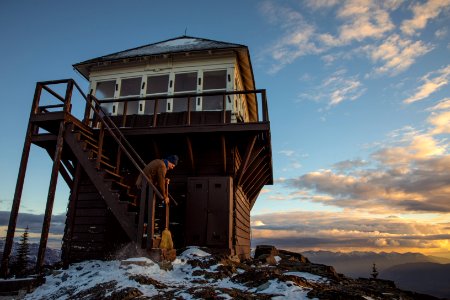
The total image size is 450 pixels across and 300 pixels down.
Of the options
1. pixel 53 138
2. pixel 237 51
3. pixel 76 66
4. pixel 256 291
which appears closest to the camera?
pixel 256 291

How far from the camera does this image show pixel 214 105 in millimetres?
15188

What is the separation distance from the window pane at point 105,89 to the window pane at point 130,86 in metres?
0.41

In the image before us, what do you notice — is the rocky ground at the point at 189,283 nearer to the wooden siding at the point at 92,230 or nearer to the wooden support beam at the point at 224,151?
the wooden siding at the point at 92,230

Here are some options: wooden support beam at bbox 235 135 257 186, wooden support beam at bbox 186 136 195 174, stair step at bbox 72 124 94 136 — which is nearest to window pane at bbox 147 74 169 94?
stair step at bbox 72 124 94 136

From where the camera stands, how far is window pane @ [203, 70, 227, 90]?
512 inches

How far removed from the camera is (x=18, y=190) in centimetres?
925

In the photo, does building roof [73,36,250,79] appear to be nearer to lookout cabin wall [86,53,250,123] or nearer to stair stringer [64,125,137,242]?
lookout cabin wall [86,53,250,123]

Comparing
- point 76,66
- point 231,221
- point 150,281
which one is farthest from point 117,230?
point 76,66

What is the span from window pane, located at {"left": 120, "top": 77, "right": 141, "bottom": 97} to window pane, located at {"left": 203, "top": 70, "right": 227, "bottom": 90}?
2863mm

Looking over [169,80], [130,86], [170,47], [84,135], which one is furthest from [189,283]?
[170,47]

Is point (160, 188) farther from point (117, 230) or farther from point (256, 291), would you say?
point (256, 291)

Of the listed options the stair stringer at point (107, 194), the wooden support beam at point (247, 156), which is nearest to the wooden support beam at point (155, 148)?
the stair stringer at point (107, 194)

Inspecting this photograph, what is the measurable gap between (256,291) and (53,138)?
295 inches

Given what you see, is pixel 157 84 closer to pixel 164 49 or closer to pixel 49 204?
pixel 164 49
